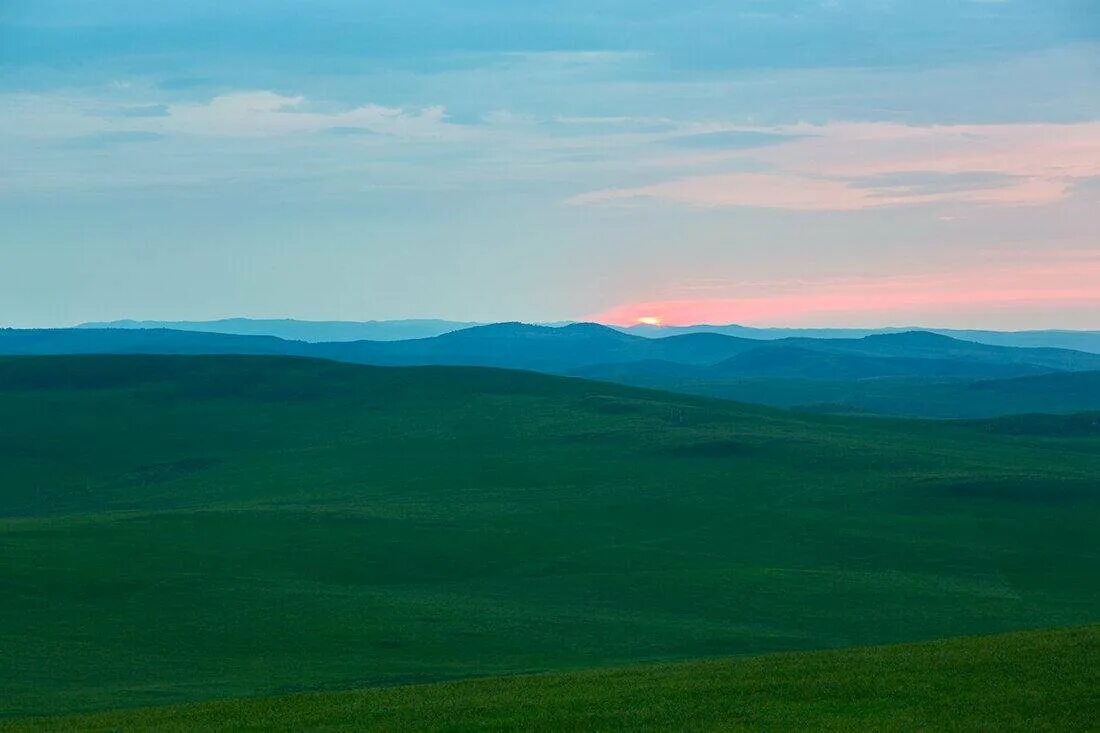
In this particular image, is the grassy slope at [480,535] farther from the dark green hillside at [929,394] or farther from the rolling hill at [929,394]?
the dark green hillside at [929,394]

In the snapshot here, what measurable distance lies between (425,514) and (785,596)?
23.0 meters

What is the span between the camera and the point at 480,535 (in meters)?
62.0

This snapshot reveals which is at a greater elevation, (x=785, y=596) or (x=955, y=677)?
(x=955, y=677)

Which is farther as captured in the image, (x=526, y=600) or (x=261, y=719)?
(x=526, y=600)

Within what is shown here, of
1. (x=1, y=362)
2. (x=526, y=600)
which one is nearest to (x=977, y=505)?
(x=526, y=600)

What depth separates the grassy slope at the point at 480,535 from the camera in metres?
41.1

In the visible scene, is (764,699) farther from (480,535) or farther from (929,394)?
(929,394)

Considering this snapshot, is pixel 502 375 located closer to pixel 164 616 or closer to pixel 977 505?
pixel 977 505

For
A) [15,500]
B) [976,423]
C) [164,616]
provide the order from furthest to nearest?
[976,423], [15,500], [164,616]

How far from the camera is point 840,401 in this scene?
16375cm

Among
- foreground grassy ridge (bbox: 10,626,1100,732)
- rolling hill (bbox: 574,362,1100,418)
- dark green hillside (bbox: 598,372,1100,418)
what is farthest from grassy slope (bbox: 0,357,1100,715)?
dark green hillside (bbox: 598,372,1100,418)

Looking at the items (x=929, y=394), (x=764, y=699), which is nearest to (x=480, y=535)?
(x=764, y=699)

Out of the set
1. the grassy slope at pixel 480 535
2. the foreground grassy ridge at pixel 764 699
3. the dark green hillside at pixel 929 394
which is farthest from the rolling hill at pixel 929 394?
the foreground grassy ridge at pixel 764 699

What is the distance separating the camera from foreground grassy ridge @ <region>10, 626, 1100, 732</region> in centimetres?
2130
